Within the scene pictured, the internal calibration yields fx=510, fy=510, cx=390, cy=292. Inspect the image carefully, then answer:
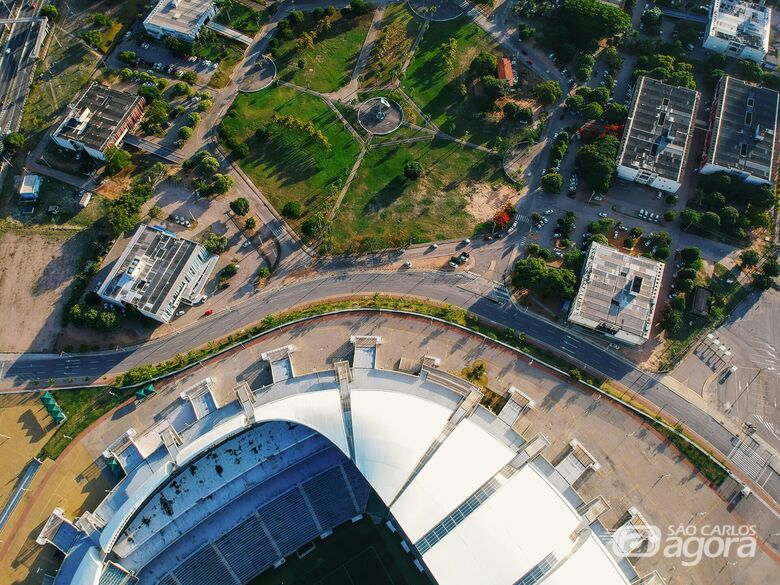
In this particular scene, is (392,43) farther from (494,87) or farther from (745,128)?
(745,128)

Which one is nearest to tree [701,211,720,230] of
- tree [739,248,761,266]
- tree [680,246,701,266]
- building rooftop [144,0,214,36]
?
tree [680,246,701,266]

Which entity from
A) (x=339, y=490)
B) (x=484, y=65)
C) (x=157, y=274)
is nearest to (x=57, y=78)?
(x=157, y=274)

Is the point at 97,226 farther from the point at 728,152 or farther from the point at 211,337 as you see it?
the point at 728,152

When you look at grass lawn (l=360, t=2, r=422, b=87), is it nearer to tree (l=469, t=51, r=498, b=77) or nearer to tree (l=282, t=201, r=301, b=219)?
tree (l=469, t=51, r=498, b=77)

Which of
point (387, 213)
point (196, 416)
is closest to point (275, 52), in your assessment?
point (387, 213)

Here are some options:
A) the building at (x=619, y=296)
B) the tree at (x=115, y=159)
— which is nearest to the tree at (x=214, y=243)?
the tree at (x=115, y=159)

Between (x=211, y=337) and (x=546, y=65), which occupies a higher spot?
(x=546, y=65)
